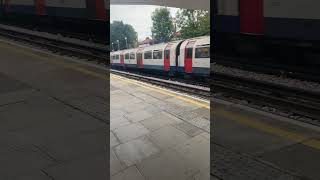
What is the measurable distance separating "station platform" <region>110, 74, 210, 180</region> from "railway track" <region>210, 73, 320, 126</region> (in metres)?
0.76

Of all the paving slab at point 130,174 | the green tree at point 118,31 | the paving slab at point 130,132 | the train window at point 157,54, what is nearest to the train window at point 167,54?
the train window at point 157,54

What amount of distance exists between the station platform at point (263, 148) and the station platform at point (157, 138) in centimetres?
8

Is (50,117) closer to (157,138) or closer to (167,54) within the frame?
(157,138)

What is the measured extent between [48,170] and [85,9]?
32.7 inches

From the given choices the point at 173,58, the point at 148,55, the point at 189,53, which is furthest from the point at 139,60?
the point at 189,53

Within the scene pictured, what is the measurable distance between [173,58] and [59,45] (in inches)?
204

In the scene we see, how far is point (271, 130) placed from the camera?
7.27ft

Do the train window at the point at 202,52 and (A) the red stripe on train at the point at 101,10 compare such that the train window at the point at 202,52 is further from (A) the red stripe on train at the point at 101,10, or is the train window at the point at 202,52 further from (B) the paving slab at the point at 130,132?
(A) the red stripe on train at the point at 101,10

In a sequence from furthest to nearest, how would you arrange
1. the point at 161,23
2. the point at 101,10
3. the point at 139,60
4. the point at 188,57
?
1. the point at 139,60
2. the point at 188,57
3. the point at 161,23
4. the point at 101,10

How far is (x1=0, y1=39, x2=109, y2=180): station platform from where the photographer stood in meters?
1.68

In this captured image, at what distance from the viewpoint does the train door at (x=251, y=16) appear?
371 cm

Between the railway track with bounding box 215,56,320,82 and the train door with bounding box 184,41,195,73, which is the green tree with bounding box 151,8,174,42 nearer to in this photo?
the railway track with bounding box 215,56,320,82

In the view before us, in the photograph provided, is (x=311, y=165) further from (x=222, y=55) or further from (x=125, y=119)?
(x=222, y=55)

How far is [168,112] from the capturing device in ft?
8.19
